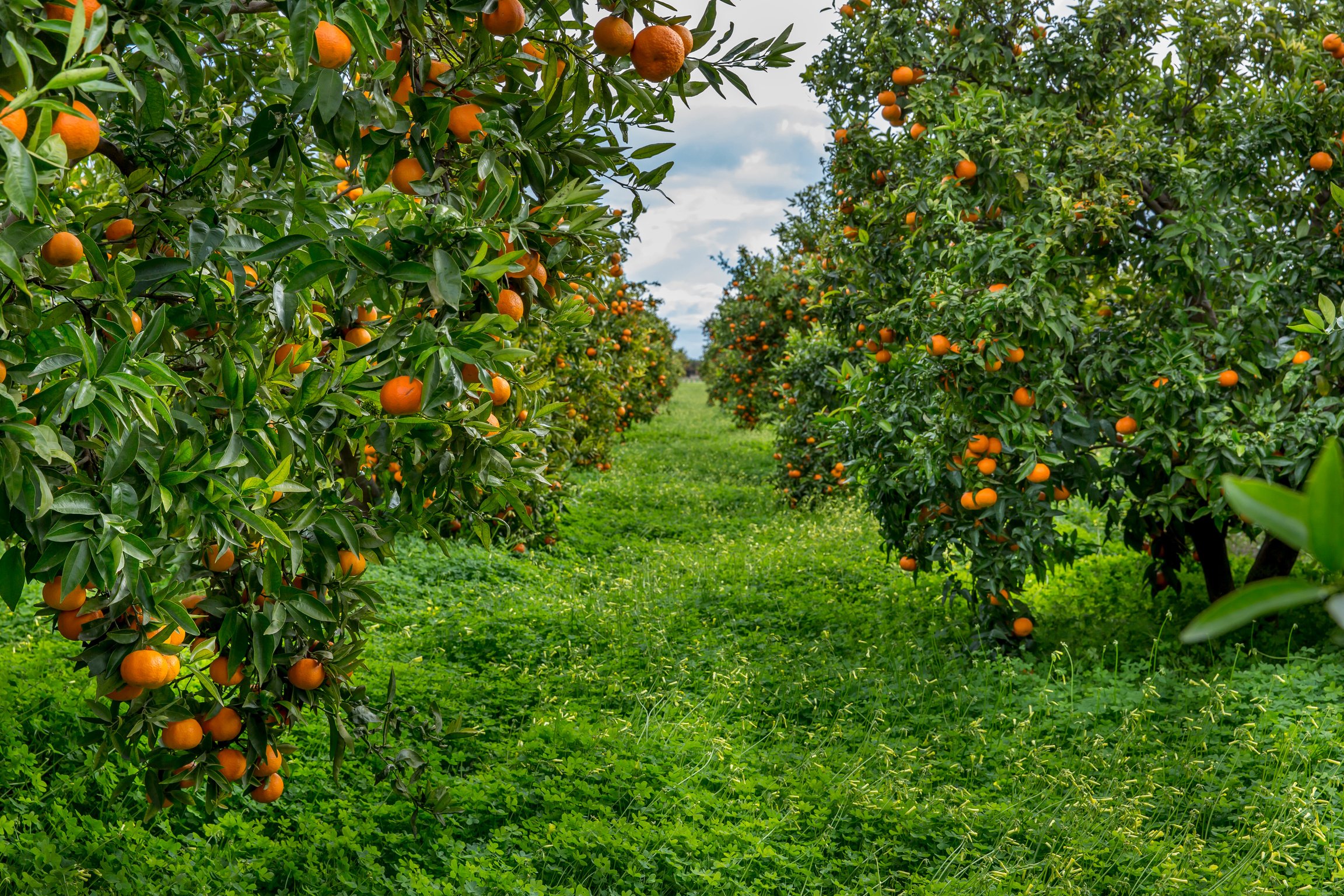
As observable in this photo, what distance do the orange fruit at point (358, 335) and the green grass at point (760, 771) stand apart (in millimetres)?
1463

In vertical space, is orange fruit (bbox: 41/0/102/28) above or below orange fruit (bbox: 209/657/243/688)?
above

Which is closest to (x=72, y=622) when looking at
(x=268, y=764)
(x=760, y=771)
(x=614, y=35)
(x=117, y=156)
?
(x=268, y=764)

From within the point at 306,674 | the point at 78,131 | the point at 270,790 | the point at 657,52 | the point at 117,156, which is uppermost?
the point at 657,52

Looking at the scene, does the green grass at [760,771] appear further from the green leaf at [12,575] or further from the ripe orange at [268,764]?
the green leaf at [12,575]

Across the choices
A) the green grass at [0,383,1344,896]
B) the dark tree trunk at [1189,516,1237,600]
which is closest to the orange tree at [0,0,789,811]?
the green grass at [0,383,1344,896]

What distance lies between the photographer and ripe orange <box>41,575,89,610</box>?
1.90 m

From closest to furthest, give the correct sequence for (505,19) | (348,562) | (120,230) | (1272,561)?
(505,19), (120,230), (348,562), (1272,561)

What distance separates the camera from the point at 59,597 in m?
1.91

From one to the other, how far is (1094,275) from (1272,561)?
6.56ft

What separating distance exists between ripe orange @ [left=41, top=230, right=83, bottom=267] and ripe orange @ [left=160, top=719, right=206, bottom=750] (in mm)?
1159

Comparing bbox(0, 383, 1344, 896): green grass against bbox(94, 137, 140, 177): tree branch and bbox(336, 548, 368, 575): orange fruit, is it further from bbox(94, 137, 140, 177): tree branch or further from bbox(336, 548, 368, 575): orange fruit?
bbox(94, 137, 140, 177): tree branch

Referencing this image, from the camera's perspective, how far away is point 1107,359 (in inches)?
189

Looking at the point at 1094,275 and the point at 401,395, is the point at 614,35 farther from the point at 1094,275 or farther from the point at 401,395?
the point at 1094,275

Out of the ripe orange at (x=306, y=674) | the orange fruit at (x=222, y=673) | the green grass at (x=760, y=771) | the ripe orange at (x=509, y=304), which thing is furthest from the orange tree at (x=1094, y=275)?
the orange fruit at (x=222, y=673)
